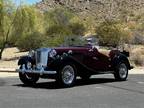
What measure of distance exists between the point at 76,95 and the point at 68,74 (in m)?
2.94

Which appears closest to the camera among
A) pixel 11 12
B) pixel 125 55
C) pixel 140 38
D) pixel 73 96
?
pixel 73 96

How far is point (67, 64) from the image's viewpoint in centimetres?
1873

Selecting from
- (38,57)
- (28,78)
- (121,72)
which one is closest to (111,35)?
(121,72)

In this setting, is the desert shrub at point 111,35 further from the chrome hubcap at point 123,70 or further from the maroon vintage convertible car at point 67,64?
the maroon vintage convertible car at point 67,64

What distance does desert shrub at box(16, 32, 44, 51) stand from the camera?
41.4m

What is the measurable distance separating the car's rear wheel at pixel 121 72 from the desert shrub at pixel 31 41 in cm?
2023

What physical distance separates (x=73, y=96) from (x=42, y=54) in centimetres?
370

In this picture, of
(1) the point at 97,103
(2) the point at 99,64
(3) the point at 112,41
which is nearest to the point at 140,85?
(2) the point at 99,64

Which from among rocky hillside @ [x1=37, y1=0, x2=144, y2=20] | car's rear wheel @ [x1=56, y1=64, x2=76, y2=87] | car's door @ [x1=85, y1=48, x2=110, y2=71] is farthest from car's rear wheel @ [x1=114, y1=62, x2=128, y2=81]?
rocky hillside @ [x1=37, y1=0, x2=144, y2=20]

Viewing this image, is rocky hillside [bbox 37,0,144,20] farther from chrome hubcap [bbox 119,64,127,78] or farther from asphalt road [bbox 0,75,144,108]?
asphalt road [bbox 0,75,144,108]

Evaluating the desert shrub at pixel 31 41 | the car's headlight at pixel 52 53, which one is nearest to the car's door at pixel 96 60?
the car's headlight at pixel 52 53

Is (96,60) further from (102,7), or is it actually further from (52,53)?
(102,7)

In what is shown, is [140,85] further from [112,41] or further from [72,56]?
[112,41]

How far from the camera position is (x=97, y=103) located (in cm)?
1405
